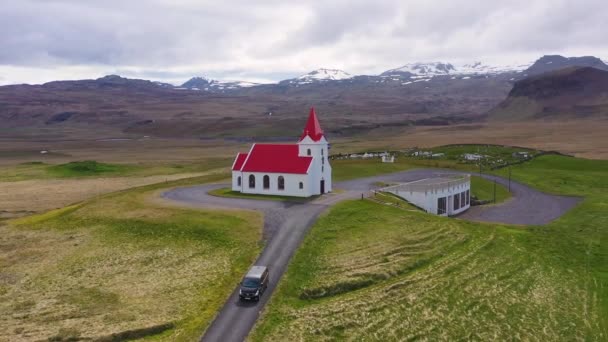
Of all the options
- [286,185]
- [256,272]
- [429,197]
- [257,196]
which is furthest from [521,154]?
[256,272]

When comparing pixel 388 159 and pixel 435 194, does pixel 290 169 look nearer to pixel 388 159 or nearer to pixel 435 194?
pixel 435 194

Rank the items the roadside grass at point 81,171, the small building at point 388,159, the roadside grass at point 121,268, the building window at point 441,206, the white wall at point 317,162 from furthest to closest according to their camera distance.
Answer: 1. the small building at point 388,159
2. the roadside grass at point 81,171
3. the building window at point 441,206
4. the white wall at point 317,162
5. the roadside grass at point 121,268

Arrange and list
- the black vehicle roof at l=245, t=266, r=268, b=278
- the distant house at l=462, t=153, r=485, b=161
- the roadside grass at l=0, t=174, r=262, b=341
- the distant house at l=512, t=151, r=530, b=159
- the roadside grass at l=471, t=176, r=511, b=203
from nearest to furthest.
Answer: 1. the roadside grass at l=0, t=174, r=262, b=341
2. the black vehicle roof at l=245, t=266, r=268, b=278
3. the roadside grass at l=471, t=176, r=511, b=203
4. the distant house at l=462, t=153, r=485, b=161
5. the distant house at l=512, t=151, r=530, b=159

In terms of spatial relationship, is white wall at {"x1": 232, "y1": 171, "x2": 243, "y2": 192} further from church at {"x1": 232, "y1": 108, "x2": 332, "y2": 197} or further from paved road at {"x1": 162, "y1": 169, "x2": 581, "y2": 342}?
paved road at {"x1": 162, "y1": 169, "x2": 581, "y2": 342}

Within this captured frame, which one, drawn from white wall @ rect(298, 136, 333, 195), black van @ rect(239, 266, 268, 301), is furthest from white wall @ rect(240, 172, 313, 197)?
black van @ rect(239, 266, 268, 301)

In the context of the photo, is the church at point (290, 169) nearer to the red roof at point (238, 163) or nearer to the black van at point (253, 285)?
the red roof at point (238, 163)

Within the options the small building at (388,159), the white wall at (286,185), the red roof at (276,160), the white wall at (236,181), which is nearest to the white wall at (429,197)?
the white wall at (286,185)
